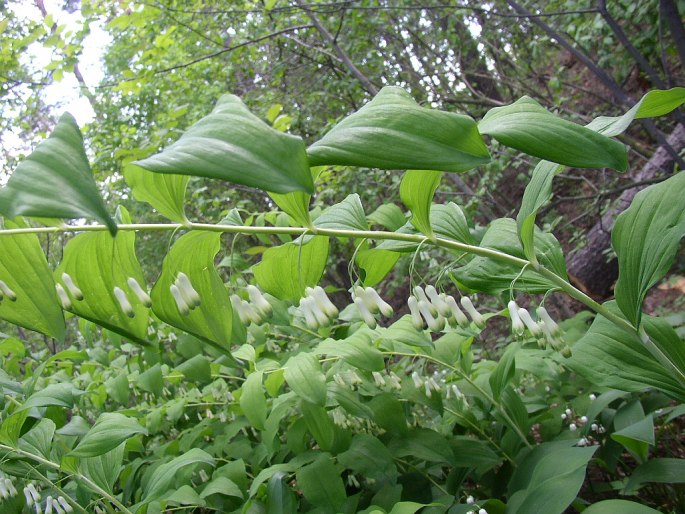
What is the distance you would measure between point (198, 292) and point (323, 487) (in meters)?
0.71

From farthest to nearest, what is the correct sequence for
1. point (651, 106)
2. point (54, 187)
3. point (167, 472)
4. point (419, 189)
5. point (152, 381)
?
point (152, 381) < point (167, 472) < point (419, 189) < point (651, 106) < point (54, 187)

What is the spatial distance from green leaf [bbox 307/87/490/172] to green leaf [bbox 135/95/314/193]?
5cm

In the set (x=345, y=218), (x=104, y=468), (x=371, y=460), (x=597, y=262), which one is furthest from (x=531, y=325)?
(x=597, y=262)

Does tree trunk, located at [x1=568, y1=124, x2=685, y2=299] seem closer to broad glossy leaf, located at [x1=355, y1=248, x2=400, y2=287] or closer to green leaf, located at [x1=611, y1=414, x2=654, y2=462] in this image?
green leaf, located at [x1=611, y1=414, x2=654, y2=462]

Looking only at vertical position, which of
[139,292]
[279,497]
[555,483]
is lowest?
[555,483]

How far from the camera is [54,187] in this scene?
3.12 feet

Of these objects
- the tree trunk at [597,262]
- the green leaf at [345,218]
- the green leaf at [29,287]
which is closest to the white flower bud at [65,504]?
the green leaf at [29,287]

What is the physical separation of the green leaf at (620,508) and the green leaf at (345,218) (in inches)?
33.3

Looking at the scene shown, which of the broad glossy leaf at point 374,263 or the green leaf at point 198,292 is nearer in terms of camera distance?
the green leaf at point 198,292

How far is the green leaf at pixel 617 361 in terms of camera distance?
4.78ft

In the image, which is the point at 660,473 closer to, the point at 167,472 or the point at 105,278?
the point at 167,472

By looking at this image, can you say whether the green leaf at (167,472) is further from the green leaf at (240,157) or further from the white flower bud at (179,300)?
the green leaf at (240,157)

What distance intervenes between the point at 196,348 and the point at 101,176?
14.7 feet

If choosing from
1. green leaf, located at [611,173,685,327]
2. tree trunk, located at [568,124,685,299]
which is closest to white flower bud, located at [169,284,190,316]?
green leaf, located at [611,173,685,327]
